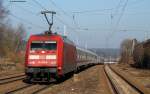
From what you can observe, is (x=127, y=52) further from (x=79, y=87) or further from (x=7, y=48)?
(x=79, y=87)

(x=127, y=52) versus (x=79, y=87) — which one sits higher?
(x=127, y=52)

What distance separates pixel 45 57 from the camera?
25.5 meters

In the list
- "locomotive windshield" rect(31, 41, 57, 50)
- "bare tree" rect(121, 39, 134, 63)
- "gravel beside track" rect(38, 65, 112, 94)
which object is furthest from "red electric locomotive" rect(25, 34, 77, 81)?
"bare tree" rect(121, 39, 134, 63)

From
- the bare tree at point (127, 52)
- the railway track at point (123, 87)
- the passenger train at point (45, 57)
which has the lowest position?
the railway track at point (123, 87)

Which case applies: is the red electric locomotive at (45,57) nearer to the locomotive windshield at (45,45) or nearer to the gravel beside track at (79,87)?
the locomotive windshield at (45,45)

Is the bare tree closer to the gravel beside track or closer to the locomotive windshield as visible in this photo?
the gravel beside track

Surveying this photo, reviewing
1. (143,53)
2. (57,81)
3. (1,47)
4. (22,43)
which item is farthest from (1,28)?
(57,81)

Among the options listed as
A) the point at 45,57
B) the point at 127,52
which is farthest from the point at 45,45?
the point at 127,52

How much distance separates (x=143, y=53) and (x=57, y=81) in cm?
3781

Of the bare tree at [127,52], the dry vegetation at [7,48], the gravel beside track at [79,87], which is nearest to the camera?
the gravel beside track at [79,87]

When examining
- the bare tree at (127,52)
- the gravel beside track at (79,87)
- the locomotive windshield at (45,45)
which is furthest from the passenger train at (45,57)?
the bare tree at (127,52)

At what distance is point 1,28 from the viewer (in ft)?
248

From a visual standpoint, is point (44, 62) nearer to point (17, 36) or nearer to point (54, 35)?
point (54, 35)

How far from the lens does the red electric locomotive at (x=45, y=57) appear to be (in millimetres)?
25125
